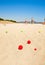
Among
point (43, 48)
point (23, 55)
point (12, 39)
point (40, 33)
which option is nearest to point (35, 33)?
point (40, 33)

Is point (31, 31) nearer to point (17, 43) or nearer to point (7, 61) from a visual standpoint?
point (17, 43)

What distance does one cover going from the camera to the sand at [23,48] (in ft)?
18.2

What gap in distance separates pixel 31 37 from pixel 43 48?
1320 mm

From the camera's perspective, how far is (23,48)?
6398mm

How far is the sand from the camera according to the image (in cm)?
554

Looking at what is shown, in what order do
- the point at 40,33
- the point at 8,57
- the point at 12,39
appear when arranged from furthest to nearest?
the point at 40,33 < the point at 12,39 < the point at 8,57

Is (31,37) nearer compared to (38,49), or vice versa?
(38,49)

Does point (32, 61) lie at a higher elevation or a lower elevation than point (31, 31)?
lower

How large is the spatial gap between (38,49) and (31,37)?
1.37 meters

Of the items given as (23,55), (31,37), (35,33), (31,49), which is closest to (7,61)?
(23,55)

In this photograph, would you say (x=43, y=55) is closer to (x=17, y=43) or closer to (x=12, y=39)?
(x=17, y=43)

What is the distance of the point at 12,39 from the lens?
24.3ft

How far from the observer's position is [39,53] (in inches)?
231

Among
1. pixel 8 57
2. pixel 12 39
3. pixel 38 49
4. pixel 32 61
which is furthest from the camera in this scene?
pixel 12 39
